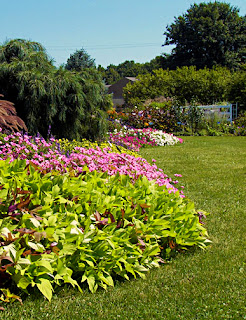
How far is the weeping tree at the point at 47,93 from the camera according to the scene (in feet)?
20.0

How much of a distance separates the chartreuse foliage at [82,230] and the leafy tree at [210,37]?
133ft

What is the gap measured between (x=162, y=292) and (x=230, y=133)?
12.4 metres

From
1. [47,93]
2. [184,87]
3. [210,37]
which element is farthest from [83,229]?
[210,37]

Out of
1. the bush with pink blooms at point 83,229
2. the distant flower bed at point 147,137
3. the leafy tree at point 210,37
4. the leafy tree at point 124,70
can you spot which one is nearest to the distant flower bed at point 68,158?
the bush with pink blooms at point 83,229

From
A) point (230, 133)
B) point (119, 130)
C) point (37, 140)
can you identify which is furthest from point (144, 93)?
point (37, 140)

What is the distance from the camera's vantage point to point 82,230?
3.09 metres

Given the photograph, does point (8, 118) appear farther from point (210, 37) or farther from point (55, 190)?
point (210, 37)

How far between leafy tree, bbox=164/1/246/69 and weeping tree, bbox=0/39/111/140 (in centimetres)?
3715

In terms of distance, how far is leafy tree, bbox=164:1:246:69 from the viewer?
41.8 m

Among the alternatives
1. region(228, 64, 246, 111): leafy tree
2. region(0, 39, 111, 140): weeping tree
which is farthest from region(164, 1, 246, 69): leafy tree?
region(0, 39, 111, 140): weeping tree

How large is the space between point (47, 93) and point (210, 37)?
3922 cm

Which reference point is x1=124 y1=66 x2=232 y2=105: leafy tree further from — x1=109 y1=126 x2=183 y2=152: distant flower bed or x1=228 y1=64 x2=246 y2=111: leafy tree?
x1=109 y1=126 x2=183 y2=152: distant flower bed

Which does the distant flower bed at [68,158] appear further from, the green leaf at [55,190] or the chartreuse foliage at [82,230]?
the green leaf at [55,190]

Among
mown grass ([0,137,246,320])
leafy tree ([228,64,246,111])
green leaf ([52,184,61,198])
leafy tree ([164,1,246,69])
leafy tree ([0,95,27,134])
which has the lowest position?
mown grass ([0,137,246,320])
